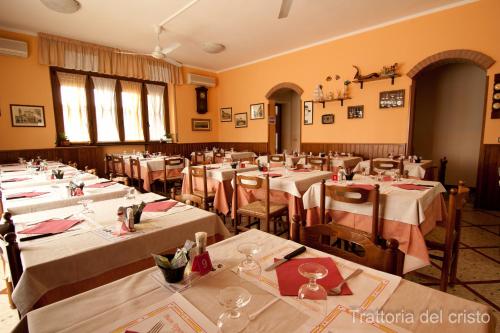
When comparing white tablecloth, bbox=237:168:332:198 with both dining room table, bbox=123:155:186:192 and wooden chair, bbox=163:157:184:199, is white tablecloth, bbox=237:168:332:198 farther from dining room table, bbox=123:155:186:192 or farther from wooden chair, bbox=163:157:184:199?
dining room table, bbox=123:155:186:192

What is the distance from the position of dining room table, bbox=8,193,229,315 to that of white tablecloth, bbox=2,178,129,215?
328 millimetres

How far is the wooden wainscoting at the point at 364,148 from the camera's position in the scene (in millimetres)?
5605

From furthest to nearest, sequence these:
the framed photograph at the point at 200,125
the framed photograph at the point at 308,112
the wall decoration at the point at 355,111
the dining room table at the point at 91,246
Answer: the framed photograph at the point at 200,125 < the framed photograph at the point at 308,112 < the wall decoration at the point at 355,111 < the dining room table at the point at 91,246

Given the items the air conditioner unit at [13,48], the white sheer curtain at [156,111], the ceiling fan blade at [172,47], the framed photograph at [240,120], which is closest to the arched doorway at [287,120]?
the framed photograph at [240,120]

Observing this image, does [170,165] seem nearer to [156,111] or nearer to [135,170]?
[135,170]

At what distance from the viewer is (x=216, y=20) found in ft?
17.6

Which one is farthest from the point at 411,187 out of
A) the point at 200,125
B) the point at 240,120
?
the point at 200,125

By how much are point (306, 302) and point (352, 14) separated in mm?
5757

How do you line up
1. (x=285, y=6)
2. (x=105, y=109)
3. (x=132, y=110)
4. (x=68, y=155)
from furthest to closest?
1. (x=132, y=110)
2. (x=105, y=109)
3. (x=68, y=155)
4. (x=285, y=6)

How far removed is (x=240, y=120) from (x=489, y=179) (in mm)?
6455

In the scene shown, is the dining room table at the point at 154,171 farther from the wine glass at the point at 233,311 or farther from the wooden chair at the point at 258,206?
the wine glass at the point at 233,311

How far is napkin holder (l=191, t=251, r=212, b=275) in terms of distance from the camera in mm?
1110

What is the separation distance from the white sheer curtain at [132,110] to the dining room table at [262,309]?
7.48 m

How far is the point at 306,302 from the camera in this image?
3.03ft
